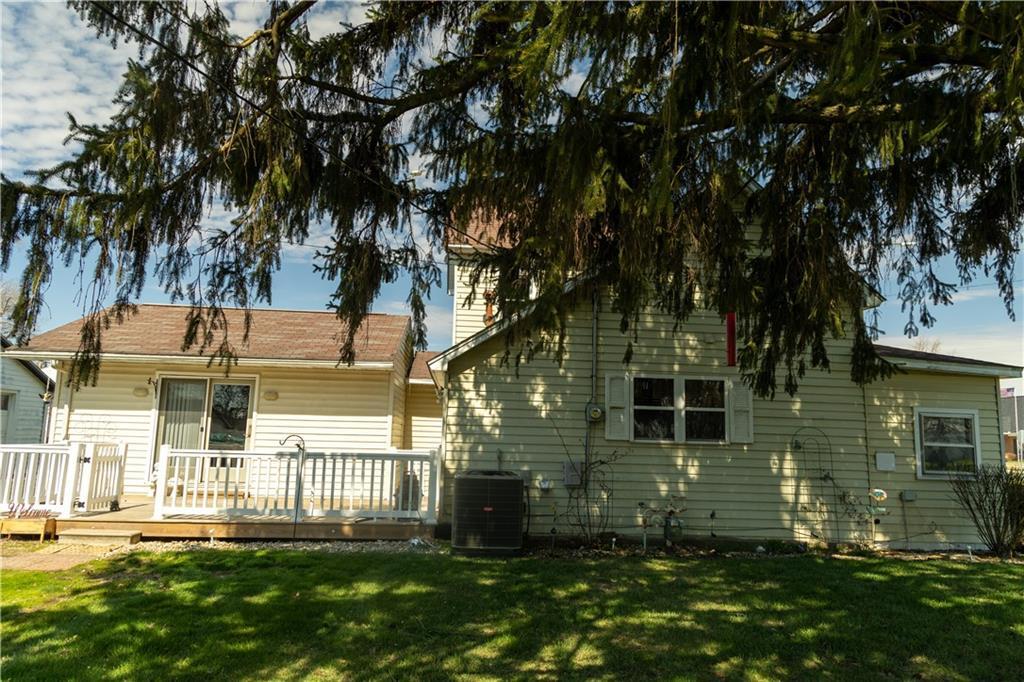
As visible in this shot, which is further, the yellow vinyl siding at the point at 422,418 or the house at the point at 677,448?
the yellow vinyl siding at the point at 422,418

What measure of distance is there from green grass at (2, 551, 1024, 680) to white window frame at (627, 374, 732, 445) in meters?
2.25

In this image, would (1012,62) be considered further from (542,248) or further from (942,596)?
(942,596)

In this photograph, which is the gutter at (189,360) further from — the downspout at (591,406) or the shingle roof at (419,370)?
the downspout at (591,406)

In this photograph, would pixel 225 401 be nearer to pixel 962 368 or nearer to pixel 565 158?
pixel 565 158

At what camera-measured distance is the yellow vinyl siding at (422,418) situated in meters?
14.7

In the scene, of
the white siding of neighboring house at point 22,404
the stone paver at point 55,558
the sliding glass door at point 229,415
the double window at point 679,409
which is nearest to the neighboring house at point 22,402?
the white siding of neighboring house at point 22,404

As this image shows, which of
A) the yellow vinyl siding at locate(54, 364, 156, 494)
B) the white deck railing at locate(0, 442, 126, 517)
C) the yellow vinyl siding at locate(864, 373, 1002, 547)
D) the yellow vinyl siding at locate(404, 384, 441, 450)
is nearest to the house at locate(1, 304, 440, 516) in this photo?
the yellow vinyl siding at locate(54, 364, 156, 494)

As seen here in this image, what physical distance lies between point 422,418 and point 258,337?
4.16 m

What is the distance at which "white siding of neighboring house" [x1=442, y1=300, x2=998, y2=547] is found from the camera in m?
9.20

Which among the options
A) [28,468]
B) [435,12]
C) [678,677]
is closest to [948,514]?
[678,677]

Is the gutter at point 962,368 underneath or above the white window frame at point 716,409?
above

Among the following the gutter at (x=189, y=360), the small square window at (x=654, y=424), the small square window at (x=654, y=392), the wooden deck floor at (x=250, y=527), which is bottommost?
the wooden deck floor at (x=250, y=527)

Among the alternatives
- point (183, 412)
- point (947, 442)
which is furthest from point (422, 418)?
point (947, 442)

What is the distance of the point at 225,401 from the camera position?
1169 cm
